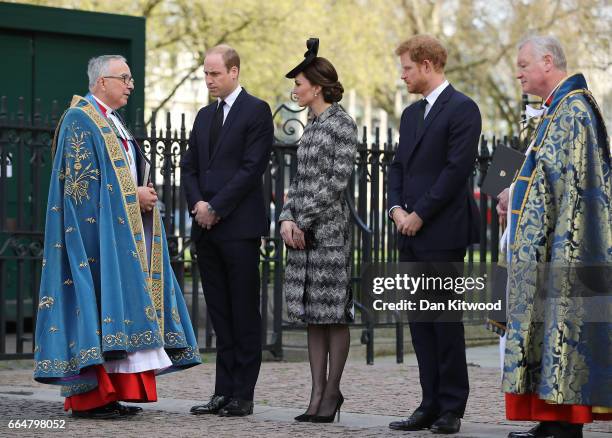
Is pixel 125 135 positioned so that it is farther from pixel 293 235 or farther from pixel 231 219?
pixel 293 235

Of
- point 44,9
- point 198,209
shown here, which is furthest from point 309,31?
point 198,209

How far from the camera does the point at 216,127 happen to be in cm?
782

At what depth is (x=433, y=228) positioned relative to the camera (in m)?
7.03

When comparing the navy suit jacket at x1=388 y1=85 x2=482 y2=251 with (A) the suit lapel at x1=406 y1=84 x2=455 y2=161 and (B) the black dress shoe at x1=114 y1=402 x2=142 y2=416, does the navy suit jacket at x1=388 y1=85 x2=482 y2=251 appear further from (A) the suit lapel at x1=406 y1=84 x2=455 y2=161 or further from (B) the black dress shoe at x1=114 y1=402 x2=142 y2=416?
(B) the black dress shoe at x1=114 y1=402 x2=142 y2=416

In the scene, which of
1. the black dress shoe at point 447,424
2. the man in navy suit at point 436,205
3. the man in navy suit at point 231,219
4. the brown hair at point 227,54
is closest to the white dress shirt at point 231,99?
the man in navy suit at point 231,219

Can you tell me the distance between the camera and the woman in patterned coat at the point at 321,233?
735 cm

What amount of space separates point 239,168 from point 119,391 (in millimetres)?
1377

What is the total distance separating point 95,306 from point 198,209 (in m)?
0.79

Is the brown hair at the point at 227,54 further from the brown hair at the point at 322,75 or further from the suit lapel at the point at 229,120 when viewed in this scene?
the brown hair at the point at 322,75

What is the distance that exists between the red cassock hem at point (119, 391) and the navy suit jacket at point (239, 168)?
0.88 meters

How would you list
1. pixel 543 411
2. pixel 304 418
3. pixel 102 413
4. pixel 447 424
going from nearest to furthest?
pixel 543 411 → pixel 447 424 → pixel 304 418 → pixel 102 413

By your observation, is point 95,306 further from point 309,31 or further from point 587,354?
point 309,31

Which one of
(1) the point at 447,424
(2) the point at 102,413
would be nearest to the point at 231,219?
(2) the point at 102,413

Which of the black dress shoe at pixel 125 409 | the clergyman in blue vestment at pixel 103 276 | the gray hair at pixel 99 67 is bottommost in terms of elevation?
the black dress shoe at pixel 125 409
